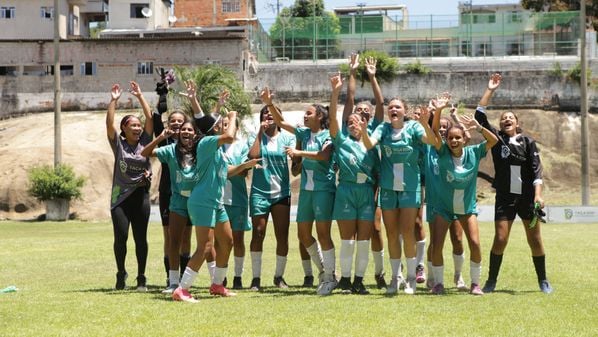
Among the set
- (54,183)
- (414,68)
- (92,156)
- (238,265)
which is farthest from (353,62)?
(414,68)

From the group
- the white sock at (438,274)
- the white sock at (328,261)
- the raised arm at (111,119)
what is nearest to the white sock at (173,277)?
the white sock at (328,261)

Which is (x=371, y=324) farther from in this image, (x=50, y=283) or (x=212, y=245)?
(x=50, y=283)

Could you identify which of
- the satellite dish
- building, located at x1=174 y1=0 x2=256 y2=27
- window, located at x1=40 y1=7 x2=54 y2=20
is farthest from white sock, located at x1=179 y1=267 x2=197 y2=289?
building, located at x1=174 y1=0 x2=256 y2=27

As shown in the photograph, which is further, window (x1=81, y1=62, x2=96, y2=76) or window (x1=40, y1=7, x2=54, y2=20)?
window (x1=40, y1=7, x2=54, y2=20)

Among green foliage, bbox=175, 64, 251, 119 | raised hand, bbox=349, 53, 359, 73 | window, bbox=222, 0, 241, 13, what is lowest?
raised hand, bbox=349, 53, 359, 73

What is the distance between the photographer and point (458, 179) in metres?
14.0

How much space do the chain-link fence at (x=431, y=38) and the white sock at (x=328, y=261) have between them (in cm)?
5779

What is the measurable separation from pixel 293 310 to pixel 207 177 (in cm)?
224

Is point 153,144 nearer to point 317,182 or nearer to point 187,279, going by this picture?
point 187,279

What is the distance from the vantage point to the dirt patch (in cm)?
5012

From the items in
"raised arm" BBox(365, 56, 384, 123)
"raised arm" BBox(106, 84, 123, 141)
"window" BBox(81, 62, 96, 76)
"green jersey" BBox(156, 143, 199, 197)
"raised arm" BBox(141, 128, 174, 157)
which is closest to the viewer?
"green jersey" BBox(156, 143, 199, 197)

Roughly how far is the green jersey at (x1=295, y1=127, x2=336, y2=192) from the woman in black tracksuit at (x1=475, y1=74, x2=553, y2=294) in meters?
2.20

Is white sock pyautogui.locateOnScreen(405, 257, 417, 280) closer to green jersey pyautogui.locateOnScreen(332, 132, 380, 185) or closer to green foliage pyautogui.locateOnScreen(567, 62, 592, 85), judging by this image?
green jersey pyautogui.locateOnScreen(332, 132, 380, 185)

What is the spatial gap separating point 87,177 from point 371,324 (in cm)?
4247
